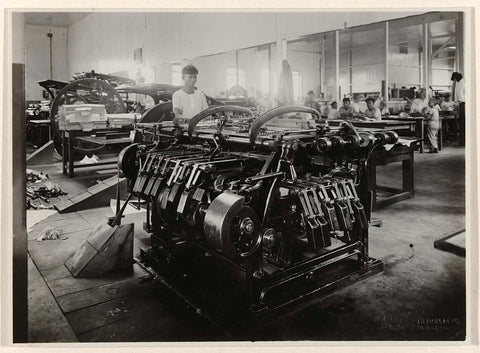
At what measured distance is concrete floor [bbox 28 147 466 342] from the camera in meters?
2.05

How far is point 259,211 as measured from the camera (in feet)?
7.27

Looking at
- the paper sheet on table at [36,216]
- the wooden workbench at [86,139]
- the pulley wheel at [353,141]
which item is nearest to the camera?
the pulley wheel at [353,141]

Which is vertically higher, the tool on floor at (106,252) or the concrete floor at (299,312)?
the tool on floor at (106,252)

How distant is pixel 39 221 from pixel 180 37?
597cm

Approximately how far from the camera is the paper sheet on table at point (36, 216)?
163 inches

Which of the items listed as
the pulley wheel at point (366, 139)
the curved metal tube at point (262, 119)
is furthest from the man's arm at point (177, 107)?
the pulley wheel at point (366, 139)

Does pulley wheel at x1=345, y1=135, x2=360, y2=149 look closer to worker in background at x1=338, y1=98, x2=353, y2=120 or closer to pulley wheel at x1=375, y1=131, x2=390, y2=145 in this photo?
pulley wheel at x1=375, y1=131, x2=390, y2=145

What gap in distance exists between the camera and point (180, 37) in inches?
355

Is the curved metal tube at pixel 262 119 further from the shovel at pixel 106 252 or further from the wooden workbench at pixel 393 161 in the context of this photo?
the wooden workbench at pixel 393 161

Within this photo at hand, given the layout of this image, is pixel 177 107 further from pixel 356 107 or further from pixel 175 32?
pixel 356 107

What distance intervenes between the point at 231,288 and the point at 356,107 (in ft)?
24.3

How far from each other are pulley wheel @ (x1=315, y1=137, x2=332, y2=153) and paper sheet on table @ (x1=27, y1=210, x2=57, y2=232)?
2.99 m

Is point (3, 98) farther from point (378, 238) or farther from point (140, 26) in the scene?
point (140, 26)
